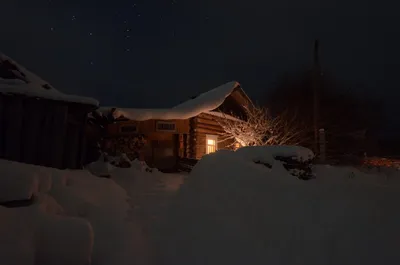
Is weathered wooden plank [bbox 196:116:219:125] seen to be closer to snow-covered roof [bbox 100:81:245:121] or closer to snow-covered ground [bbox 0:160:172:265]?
snow-covered roof [bbox 100:81:245:121]

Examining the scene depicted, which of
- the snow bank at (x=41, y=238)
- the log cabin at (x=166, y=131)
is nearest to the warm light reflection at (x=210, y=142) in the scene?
the log cabin at (x=166, y=131)

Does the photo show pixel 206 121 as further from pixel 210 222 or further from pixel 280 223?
pixel 280 223

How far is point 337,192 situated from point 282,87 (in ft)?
91.5

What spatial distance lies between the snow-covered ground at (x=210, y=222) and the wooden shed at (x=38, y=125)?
7.78 feet

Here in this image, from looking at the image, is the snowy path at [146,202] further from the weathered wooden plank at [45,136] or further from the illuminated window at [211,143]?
the illuminated window at [211,143]

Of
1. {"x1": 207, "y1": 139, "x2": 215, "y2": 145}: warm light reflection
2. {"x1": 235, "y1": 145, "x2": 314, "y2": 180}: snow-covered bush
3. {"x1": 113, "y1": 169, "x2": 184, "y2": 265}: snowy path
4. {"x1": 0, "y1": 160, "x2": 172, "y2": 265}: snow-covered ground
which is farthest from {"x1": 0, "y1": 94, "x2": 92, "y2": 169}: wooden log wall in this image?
{"x1": 207, "y1": 139, "x2": 215, "y2": 145}: warm light reflection

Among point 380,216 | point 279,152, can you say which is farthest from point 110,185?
point 380,216

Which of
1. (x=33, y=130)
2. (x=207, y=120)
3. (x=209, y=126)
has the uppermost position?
(x=207, y=120)

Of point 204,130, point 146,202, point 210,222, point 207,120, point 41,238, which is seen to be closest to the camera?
point 41,238

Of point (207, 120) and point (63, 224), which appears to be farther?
point (207, 120)

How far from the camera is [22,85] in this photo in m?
7.91

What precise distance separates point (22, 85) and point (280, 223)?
7.53 meters

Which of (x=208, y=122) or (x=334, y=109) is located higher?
(x=334, y=109)

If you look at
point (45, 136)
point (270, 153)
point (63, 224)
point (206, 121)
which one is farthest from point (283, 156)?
point (206, 121)
